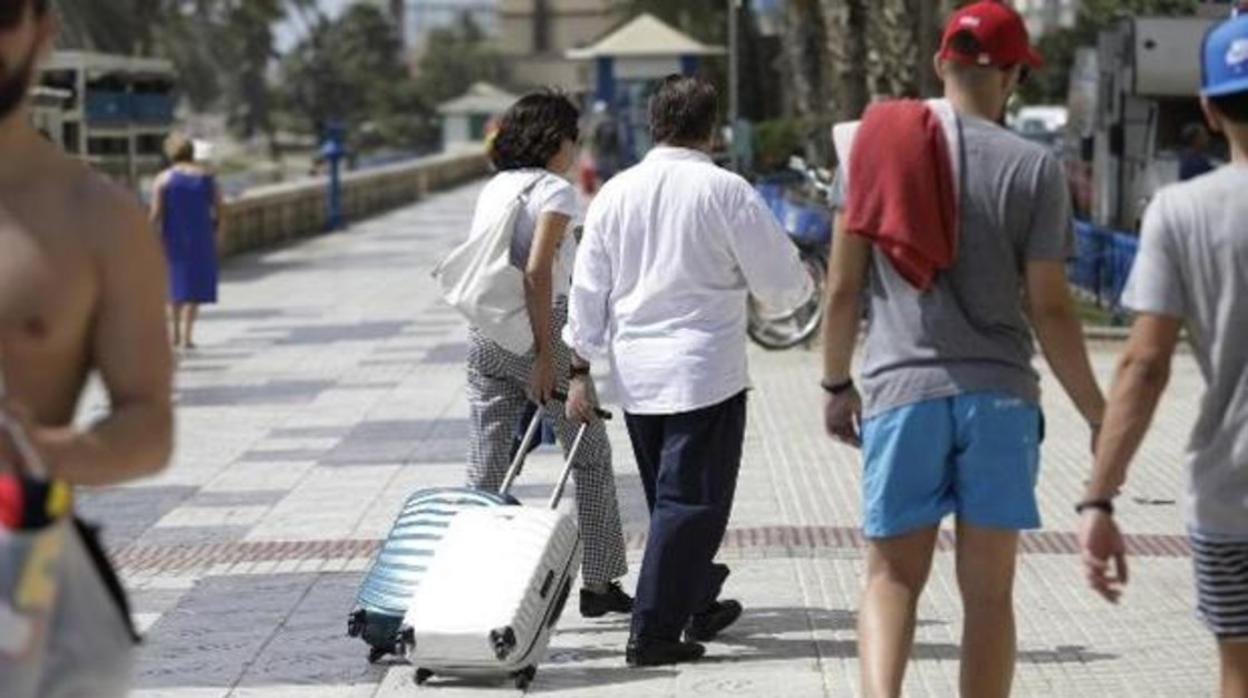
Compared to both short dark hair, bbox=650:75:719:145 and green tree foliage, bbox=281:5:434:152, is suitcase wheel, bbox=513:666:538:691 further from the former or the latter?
green tree foliage, bbox=281:5:434:152

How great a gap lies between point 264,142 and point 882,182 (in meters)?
120

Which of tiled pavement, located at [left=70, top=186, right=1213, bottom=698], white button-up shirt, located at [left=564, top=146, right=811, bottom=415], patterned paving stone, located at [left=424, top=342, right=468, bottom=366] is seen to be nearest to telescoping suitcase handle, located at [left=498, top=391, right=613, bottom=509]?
white button-up shirt, located at [left=564, top=146, right=811, bottom=415]

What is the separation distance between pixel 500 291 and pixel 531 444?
19.1 inches

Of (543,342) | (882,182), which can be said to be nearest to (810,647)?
(543,342)

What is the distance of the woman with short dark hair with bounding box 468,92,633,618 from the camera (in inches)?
339

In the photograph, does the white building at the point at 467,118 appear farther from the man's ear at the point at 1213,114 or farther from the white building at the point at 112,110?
the man's ear at the point at 1213,114

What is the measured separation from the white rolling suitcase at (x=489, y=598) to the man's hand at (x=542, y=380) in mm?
811

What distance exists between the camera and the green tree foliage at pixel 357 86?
119 metres

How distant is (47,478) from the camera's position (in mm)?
3512

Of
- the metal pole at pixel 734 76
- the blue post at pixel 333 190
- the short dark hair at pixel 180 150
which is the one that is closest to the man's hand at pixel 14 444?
the short dark hair at pixel 180 150

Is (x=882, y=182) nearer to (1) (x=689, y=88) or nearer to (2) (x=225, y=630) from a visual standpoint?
(1) (x=689, y=88)

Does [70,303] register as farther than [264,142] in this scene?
No

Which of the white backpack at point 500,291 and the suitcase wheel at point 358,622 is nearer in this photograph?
the suitcase wheel at point 358,622

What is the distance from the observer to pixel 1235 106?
500cm
